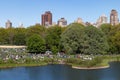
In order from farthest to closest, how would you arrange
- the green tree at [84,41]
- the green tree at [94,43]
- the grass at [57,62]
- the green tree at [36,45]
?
the green tree at [36,45] → the green tree at [84,41] → the green tree at [94,43] → the grass at [57,62]

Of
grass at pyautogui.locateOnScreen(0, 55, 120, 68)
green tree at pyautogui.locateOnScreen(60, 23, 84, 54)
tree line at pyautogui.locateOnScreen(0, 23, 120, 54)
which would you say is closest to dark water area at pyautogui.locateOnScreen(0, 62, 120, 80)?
grass at pyautogui.locateOnScreen(0, 55, 120, 68)

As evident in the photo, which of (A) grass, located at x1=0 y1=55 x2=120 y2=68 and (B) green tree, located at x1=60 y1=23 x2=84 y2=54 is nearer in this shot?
(A) grass, located at x1=0 y1=55 x2=120 y2=68

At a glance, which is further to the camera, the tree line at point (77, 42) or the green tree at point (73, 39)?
the green tree at point (73, 39)

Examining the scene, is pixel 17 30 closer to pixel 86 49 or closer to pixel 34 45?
pixel 34 45

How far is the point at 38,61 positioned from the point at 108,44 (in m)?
21.5

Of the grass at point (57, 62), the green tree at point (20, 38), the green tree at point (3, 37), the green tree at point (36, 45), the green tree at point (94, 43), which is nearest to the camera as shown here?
the grass at point (57, 62)

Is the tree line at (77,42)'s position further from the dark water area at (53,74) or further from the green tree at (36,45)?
the dark water area at (53,74)

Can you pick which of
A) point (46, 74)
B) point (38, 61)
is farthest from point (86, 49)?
point (46, 74)

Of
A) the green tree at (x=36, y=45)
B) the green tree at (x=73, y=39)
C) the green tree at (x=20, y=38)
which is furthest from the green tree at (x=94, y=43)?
the green tree at (x=20, y=38)

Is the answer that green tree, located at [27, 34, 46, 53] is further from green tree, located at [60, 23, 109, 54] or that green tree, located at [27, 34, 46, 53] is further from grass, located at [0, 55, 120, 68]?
grass, located at [0, 55, 120, 68]

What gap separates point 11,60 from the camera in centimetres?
5172

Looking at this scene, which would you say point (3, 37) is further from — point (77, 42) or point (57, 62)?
point (57, 62)

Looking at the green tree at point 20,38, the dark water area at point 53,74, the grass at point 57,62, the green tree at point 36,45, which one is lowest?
the dark water area at point 53,74

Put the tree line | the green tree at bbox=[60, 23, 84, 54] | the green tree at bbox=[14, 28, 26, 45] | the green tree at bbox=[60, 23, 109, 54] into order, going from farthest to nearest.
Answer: the green tree at bbox=[14, 28, 26, 45] < the green tree at bbox=[60, 23, 84, 54] < the tree line < the green tree at bbox=[60, 23, 109, 54]
